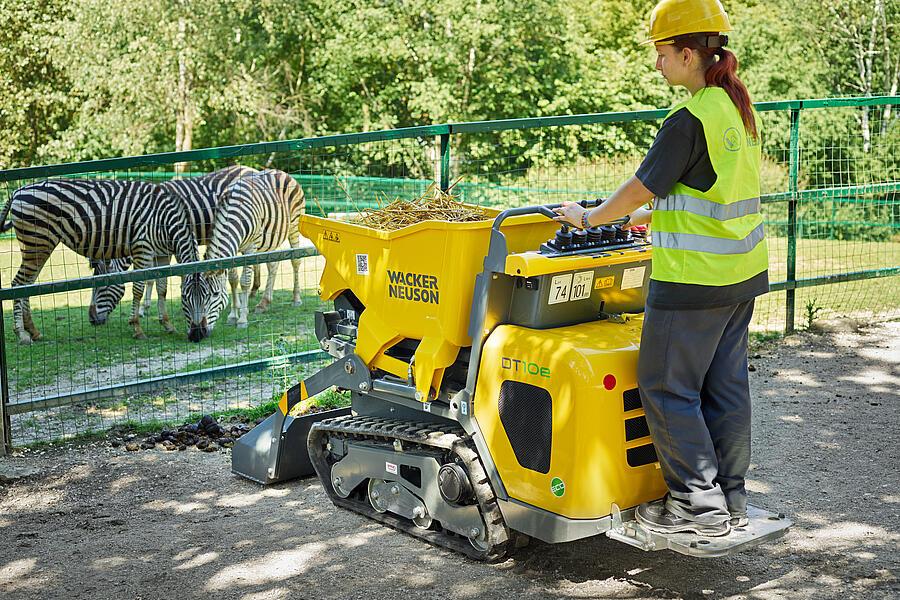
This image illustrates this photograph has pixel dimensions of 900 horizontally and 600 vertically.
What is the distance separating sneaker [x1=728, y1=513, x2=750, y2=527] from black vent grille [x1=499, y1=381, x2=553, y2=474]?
29.6 inches

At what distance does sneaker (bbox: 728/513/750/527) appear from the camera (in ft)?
13.6

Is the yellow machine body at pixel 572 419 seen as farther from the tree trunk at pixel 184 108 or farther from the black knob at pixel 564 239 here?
the tree trunk at pixel 184 108

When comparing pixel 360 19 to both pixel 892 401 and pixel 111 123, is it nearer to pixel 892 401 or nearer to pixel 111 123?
pixel 111 123

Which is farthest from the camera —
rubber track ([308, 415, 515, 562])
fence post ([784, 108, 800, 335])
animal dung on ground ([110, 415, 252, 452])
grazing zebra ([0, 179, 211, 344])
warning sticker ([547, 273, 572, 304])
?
grazing zebra ([0, 179, 211, 344])

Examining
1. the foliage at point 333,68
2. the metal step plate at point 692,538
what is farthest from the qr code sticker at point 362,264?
the foliage at point 333,68

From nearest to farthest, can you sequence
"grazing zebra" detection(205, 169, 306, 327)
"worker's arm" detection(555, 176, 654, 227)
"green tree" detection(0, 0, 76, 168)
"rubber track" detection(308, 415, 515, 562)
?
"worker's arm" detection(555, 176, 654, 227)
"rubber track" detection(308, 415, 515, 562)
"grazing zebra" detection(205, 169, 306, 327)
"green tree" detection(0, 0, 76, 168)

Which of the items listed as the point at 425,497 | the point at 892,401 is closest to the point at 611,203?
the point at 425,497

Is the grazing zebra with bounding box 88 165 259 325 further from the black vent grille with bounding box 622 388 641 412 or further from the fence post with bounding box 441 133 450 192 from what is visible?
the black vent grille with bounding box 622 388 641 412

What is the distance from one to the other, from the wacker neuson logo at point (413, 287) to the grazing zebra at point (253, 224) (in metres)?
5.93

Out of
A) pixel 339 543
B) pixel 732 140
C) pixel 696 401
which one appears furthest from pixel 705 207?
pixel 339 543

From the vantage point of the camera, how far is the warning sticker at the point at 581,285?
4.33 m

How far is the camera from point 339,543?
482cm

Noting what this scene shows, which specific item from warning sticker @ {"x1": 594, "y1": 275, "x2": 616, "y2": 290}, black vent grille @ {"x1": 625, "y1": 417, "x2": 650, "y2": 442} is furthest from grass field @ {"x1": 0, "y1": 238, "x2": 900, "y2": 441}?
black vent grille @ {"x1": 625, "y1": 417, "x2": 650, "y2": 442}

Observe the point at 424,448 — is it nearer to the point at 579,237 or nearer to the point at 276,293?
the point at 579,237
